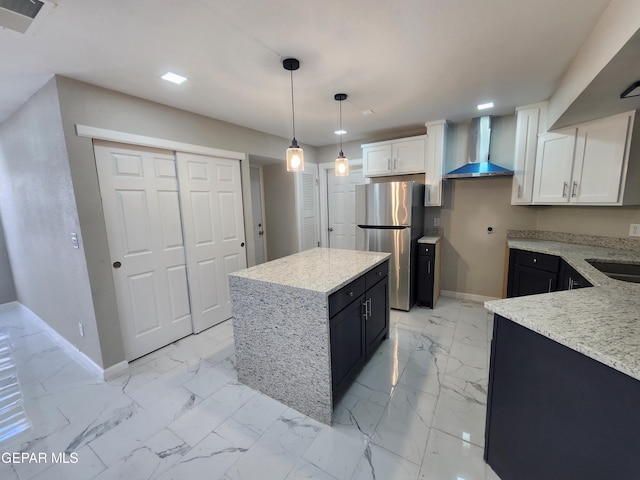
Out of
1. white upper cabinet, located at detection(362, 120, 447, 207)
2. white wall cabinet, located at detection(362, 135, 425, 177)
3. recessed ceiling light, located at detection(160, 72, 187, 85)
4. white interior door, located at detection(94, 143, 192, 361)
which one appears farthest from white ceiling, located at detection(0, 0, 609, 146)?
white wall cabinet, located at detection(362, 135, 425, 177)

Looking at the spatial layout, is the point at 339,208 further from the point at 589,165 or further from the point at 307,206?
the point at 589,165

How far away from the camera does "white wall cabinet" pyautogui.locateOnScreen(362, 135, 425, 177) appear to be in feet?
11.6

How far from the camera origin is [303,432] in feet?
5.63

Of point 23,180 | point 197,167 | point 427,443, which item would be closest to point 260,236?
point 197,167

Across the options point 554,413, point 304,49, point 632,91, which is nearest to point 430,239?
point 632,91

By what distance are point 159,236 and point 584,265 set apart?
3674 millimetres

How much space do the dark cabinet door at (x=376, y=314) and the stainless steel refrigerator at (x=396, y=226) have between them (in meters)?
0.62

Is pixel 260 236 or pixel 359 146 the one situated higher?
pixel 359 146

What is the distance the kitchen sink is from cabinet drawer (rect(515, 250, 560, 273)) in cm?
26

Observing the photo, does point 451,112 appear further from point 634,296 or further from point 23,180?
point 23,180

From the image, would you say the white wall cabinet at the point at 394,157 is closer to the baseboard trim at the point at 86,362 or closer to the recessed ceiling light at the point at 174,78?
the recessed ceiling light at the point at 174,78

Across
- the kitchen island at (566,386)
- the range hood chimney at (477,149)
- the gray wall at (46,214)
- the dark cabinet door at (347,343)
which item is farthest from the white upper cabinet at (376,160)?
the gray wall at (46,214)

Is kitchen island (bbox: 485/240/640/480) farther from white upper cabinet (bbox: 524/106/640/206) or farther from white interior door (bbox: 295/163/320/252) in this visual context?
white interior door (bbox: 295/163/320/252)

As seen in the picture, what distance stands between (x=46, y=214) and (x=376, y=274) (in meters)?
3.06
